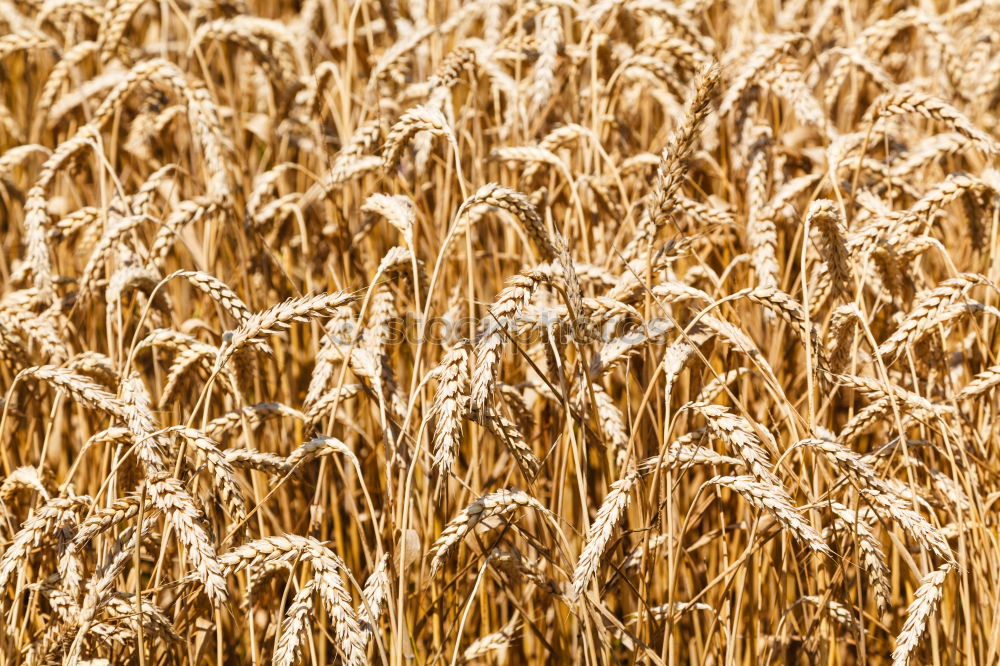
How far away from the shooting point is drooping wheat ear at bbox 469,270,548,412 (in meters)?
1.38

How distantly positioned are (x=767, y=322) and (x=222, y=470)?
157 cm

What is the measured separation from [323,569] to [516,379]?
3.46ft

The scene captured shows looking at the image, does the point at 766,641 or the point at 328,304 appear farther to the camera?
the point at 766,641

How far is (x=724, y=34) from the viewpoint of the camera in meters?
4.27

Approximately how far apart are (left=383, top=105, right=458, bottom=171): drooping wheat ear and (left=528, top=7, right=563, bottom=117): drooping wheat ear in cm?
47

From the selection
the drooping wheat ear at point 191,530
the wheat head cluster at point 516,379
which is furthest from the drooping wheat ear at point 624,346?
the drooping wheat ear at point 191,530

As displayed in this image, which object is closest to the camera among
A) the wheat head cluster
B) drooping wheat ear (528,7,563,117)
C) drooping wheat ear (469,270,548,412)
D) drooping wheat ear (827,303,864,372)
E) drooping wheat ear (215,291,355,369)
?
drooping wheat ear (469,270,548,412)

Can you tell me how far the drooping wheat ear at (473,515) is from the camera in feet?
4.97

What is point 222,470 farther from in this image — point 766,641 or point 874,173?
point 874,173

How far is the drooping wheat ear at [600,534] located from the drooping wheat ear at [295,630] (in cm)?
46

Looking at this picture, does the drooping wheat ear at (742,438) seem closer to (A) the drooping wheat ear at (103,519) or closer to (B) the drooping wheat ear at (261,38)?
(A) the drooping wheat ear at (103,519)

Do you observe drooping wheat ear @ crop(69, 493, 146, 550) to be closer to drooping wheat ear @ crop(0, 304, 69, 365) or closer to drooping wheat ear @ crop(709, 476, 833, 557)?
drooping wheat ear @ crop(0, 304, 69, 365)

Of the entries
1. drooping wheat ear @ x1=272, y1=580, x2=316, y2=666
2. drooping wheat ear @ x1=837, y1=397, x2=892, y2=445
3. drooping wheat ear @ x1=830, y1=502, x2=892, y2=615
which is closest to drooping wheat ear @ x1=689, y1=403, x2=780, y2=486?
drooping wheat ear @ x1=830, y1=502, x2=892, y2=615

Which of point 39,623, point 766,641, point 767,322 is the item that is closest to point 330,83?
point 767,322
